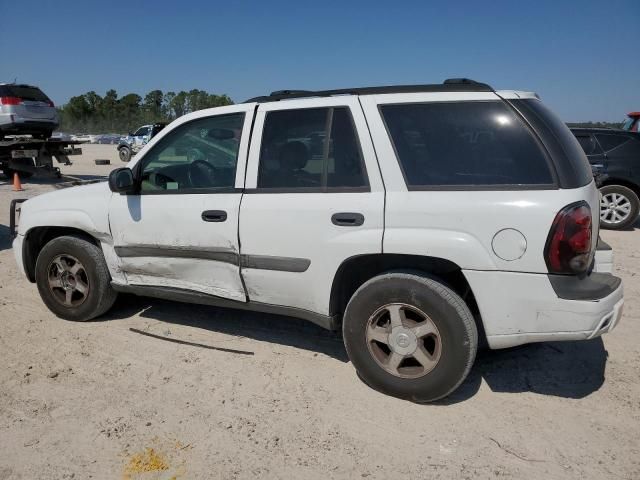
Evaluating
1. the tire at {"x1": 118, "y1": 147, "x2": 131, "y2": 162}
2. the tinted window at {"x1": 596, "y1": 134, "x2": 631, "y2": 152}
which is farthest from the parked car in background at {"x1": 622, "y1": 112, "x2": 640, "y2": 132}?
the tire at {"x1": 118, "y1": 147, "x2": 131, "y2": 162}

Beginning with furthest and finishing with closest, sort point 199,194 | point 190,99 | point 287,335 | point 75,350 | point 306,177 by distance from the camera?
point 190,99 → point 287,335 → point 75,350 → point 199,194 → point 306,177

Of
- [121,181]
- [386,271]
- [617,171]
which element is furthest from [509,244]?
→ [617,171]

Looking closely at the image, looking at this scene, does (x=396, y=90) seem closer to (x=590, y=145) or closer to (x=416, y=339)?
(x=416, y=339)

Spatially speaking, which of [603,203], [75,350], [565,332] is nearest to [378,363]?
[565,332]

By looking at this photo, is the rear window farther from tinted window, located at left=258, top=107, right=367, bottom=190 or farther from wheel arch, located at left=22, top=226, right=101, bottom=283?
tinted window, located at left=258, top=107, right=367, bottom=190

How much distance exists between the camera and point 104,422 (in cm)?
277

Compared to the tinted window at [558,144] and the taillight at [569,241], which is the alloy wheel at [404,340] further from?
the tinted window at [558,144]

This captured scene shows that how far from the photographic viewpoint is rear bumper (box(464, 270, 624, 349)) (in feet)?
8.39

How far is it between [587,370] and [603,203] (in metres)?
5.92

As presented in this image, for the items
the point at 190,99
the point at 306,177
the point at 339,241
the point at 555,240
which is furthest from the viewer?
the point at 190,99

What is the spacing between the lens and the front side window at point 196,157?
3447 mm

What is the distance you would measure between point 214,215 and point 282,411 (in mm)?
1387

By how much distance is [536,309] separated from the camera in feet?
8.52

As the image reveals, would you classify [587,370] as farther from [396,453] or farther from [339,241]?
[339,241]
